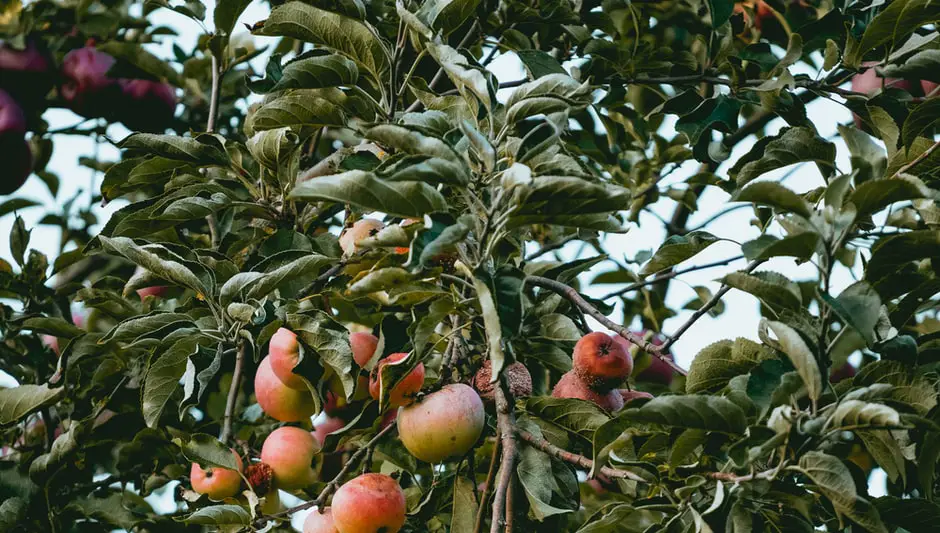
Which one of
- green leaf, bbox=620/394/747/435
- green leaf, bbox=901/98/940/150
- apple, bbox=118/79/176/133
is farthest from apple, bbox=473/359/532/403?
apple, bbox=118/79/176/133

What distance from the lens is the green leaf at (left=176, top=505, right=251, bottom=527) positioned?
1.43 meters

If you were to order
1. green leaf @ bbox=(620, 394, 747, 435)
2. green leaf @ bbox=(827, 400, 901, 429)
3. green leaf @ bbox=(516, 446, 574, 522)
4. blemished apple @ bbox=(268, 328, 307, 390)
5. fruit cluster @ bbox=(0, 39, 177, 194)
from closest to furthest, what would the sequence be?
green leaf @ bbox=(827, 400, 901, 429) → green leaf @ bbox=(620, 394, 747, 435) → green leaf @ bbox=(516, 446, 574, 522) → blemished apple @ bbox=(268, 328, 307, 390) → fruit cluster @ bbox=(0, 39, 177, 194)

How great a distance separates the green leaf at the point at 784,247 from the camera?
3.69 ft

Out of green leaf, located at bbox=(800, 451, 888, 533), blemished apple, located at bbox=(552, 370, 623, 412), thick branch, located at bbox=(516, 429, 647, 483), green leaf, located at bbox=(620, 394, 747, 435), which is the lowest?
blemished apple, located at bbox=(552, 370, 623, 412)

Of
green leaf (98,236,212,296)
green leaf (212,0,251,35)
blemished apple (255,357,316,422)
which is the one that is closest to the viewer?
green leaf (98,236,212,296)

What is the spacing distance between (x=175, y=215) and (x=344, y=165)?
1.03 feet

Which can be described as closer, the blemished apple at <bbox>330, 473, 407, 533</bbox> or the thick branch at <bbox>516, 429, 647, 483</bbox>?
the thick branch at <bbox>516, 429, 647, 483</bbox>

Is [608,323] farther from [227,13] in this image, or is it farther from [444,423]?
[227,13]

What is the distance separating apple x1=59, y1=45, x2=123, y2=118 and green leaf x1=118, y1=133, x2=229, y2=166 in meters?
1.14

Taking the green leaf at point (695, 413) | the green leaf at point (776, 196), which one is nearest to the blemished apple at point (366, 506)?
the green leaf at point (695, 413)

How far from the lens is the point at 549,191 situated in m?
1.16

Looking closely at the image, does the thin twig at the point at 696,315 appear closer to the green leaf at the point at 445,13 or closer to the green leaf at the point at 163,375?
the green leaf at the point at 445,13

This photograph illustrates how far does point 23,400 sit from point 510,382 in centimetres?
107

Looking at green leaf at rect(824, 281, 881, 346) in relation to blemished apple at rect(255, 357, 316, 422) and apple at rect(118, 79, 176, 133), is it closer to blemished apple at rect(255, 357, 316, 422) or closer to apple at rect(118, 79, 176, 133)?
blemished apple at rect(255, 357, 316, 422)
